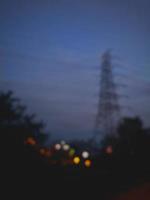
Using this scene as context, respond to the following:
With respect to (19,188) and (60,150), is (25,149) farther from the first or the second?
(60,150)

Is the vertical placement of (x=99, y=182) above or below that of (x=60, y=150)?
below

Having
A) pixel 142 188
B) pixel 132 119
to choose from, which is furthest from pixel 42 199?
pixel 132 119

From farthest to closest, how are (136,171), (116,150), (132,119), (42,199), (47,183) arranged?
(132,119), (116,150), (136,171), (47,183), (42,199)

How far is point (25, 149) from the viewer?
678 inches

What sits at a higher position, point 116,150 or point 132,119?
point 132,119

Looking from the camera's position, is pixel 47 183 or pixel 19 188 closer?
pixel 19 188

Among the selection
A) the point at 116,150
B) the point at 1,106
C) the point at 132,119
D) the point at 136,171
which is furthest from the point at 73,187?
the point at 132,119

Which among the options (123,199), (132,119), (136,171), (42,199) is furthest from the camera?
(132,119)

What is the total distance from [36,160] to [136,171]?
10.5 meters

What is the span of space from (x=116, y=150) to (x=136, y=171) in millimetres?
15452

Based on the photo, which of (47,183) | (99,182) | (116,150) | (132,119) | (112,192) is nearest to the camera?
(47,183)

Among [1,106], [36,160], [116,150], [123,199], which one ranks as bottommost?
[123,199]

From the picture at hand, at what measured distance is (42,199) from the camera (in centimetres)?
1288

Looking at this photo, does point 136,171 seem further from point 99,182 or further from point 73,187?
point 73,187
